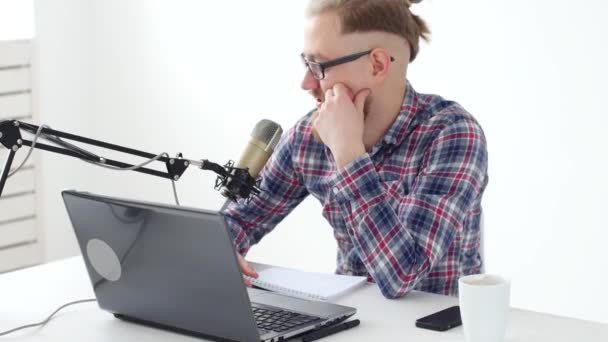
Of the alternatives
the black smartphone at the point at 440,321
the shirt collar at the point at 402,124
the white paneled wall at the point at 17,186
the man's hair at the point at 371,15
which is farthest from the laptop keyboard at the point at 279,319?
the white paneled wall at the point at 17,186

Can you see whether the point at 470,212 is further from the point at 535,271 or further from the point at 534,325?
the point at 535,271

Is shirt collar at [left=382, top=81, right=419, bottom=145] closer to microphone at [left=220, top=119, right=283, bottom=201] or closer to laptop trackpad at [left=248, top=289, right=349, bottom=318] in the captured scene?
microphone at [left=220, top=119, right=283, bottom=201]

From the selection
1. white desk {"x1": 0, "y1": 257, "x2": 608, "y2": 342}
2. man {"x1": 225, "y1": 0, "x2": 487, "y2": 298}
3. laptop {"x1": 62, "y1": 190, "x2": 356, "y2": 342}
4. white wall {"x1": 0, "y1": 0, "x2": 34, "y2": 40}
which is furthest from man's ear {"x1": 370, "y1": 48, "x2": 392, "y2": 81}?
white wall {"x1": 0, "y1": 0, "x2": 34, "y2": 40}

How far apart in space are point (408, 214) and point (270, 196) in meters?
0.47

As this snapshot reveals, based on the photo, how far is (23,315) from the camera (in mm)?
1871

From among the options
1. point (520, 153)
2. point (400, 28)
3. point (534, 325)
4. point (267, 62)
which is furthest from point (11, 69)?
point (534, 325)

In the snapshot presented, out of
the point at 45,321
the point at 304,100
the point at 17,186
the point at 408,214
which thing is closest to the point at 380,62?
the point at 408,214

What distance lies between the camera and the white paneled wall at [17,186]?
3898 mm

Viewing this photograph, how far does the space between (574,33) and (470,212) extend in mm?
1165

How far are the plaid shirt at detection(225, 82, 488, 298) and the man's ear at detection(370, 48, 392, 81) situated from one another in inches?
3.1

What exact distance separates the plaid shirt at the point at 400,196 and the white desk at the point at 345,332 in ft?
0.21

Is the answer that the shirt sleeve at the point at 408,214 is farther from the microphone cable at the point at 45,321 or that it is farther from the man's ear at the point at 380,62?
the microphone cable at the point at 45,321

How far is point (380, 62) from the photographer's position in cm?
218

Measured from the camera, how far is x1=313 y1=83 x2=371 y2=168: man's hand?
204 cm
